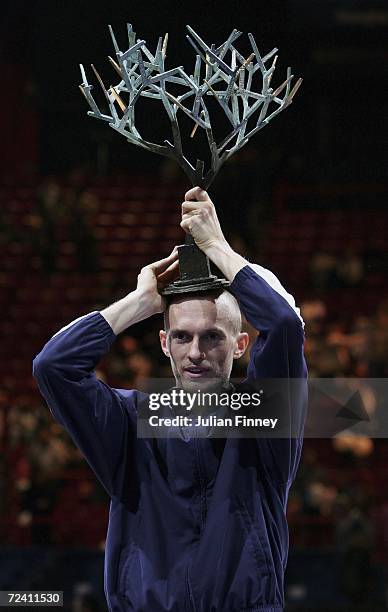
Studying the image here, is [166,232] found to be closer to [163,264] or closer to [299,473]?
[299,473]

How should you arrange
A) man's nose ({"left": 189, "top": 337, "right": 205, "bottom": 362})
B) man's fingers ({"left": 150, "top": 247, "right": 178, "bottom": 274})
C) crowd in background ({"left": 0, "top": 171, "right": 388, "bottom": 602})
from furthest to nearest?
crowd in background ({"left": 0, "top": 171, "right": 388, "bottom": 602})
man's fingers ({"left": 150, "top": 247, "right": 178, "bottom": 274})
man's nose ({"left": 189, "top": 337, "right": 205, "bottom": 362})

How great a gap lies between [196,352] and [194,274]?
0.16 m

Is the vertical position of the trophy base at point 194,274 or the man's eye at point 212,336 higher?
the trophy base at point 194,274

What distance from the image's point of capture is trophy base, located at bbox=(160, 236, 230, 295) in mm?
2326

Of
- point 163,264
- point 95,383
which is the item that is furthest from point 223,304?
point 95,383

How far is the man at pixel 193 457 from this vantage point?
2215 mm

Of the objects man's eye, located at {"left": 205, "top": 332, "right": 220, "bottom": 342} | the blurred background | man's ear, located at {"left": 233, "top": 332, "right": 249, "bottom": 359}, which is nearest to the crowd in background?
the blurred background

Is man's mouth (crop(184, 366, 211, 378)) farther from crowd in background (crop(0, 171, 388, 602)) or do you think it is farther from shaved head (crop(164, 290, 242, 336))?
crowd in background (crop(0, 171, 388, 602))

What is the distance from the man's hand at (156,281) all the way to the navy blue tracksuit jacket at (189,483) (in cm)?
11

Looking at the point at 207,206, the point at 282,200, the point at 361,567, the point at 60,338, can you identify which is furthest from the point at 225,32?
the point at 282,200

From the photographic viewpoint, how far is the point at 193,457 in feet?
7.56

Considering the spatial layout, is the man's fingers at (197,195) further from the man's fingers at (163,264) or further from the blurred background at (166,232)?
the blurred background at (166,232)

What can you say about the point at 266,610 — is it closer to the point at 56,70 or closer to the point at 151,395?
the point at 151,395

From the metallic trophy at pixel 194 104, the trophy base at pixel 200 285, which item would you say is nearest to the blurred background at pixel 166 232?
the metallic trophy at pixel 194 104
